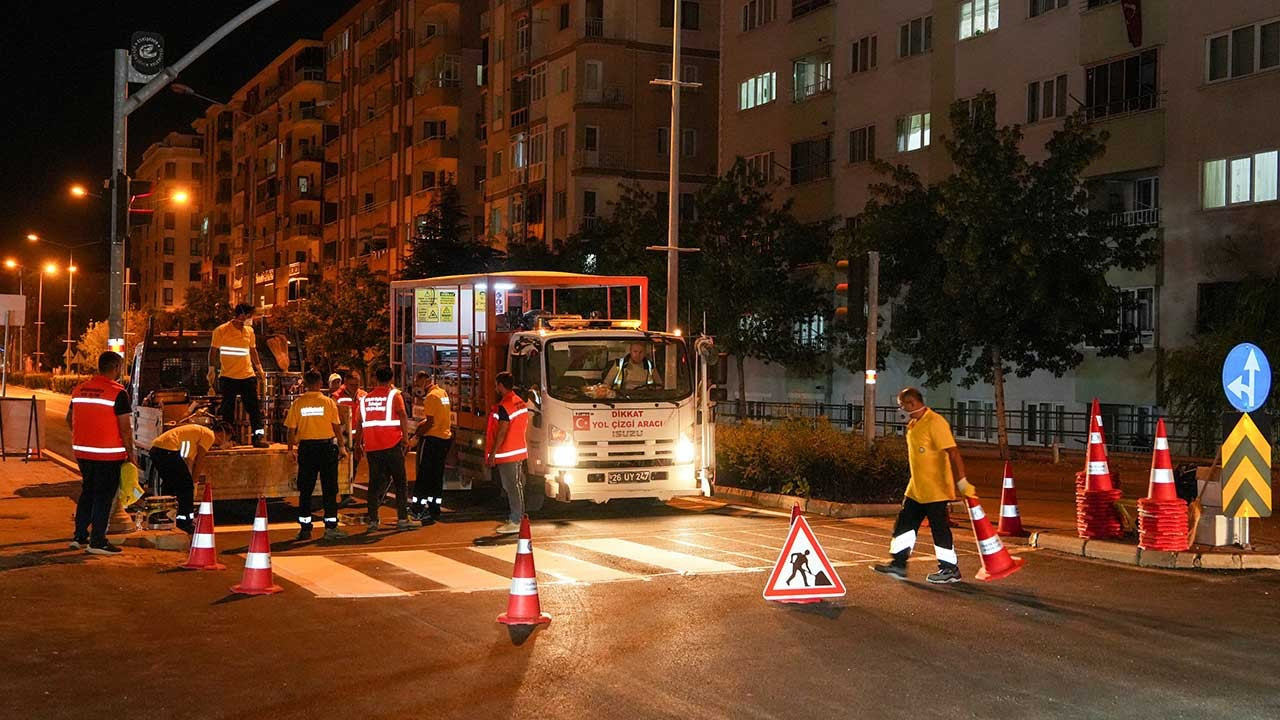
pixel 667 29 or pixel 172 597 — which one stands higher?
pixel 667 29

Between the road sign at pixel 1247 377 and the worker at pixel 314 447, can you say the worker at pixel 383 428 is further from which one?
the road sign at pixel 1247 377

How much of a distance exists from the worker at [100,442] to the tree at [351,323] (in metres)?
46.1

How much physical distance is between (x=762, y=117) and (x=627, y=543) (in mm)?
35299

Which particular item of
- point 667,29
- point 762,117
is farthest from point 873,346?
point 667,29

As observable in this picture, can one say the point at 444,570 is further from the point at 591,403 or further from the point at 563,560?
the point at 591,403

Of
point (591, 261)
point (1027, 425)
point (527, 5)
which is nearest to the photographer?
point (591, 261)

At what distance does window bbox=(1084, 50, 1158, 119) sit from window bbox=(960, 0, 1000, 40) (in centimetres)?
399

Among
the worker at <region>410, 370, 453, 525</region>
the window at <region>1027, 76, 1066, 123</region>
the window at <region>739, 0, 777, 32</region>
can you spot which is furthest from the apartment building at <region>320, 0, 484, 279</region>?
the worker at <region>410, 370, 453, 525</region>

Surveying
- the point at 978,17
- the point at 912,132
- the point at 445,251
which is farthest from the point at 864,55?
the point at 445,251

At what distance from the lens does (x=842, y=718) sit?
7.53 m

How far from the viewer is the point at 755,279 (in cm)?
4197

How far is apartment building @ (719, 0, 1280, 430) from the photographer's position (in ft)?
107

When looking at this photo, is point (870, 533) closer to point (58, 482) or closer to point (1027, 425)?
point (58, 482)

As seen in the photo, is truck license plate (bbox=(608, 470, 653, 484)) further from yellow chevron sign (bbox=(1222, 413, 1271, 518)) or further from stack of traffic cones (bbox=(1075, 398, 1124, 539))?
yellow chevron sign (bbox=(1222, 413, 1271, 518))
